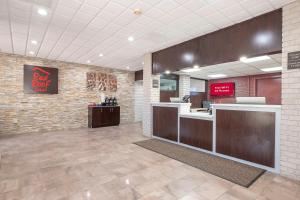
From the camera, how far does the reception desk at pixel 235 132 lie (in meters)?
2.88

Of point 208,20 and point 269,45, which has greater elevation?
point 208,20

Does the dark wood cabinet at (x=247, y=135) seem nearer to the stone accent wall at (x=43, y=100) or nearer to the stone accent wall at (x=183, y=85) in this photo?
the stone accent wall at (x=183, y=85)

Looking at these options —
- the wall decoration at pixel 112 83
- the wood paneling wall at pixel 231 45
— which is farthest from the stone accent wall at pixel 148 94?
the wall decoration at pixel 112 83

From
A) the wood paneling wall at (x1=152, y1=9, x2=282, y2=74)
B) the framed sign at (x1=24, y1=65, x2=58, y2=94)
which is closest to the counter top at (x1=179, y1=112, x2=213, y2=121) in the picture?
the wood paneling wall at (x1=152, y1=9, x2=282, y2=74)

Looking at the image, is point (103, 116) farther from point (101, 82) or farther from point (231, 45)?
point (231, 45)

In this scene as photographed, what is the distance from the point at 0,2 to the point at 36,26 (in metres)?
0.86

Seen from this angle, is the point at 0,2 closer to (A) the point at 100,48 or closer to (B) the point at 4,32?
(B) the point at 4,32

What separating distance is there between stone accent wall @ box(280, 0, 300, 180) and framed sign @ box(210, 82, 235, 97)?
6.61m

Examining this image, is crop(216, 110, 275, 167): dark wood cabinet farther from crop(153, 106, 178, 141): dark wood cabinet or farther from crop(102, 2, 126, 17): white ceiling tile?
crop(102, 2, 126, 17): white ceiling tile

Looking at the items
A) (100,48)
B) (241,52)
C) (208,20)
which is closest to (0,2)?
(100,48)

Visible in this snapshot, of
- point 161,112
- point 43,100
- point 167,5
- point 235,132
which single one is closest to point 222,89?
point 161,112

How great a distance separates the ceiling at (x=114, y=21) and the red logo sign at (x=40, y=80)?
4.35ft

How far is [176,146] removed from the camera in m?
4.44

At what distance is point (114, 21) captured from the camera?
10.8 feet
